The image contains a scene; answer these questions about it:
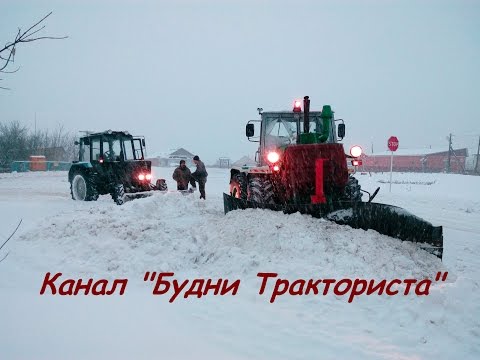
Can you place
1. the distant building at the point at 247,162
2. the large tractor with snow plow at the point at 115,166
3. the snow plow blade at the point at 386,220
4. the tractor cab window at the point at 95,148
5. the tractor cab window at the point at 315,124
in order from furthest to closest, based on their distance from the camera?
the tractor cab window at the point at 95,148 → the large tractor with snow plow at the point at 115,166 → the distant building at the point at 247,162 → the tractor cab window at the point at 315,124 → the snow plow blade at the point at 386,220

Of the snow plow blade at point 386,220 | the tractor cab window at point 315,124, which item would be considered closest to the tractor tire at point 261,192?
the snow plow blade at point 386,220

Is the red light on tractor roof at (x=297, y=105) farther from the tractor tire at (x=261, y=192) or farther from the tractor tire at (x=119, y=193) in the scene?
the tractor tire at (x=119, y=193)

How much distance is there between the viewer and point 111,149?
11.1m

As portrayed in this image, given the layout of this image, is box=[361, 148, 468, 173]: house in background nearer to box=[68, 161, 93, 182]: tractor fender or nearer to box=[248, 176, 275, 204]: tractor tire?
box=[68, 161, 93, 182]: tractor fender

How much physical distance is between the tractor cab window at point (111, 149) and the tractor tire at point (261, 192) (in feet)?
19.6

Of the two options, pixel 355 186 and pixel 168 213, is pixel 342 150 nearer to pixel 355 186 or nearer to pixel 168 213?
pixel 355 186

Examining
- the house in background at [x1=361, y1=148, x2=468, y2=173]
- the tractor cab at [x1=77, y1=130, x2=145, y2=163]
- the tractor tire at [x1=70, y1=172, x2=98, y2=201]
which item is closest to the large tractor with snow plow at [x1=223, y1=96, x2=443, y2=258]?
the tractor cab at [x1=77, y1=130, x2=145, y2=163]

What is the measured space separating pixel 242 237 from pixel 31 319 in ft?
9.11

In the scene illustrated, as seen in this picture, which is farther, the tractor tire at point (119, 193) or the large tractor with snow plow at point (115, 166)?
the large tractor with snow plow at point (115, 166)

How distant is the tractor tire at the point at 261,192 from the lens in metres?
6.55

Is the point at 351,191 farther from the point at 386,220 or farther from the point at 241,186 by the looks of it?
the point at 241,186

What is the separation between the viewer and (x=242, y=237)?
16.6 feet

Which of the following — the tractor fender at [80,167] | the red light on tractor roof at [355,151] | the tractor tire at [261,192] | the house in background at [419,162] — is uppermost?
the house in background at [419,162]

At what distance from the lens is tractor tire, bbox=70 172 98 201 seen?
37.9 feet
